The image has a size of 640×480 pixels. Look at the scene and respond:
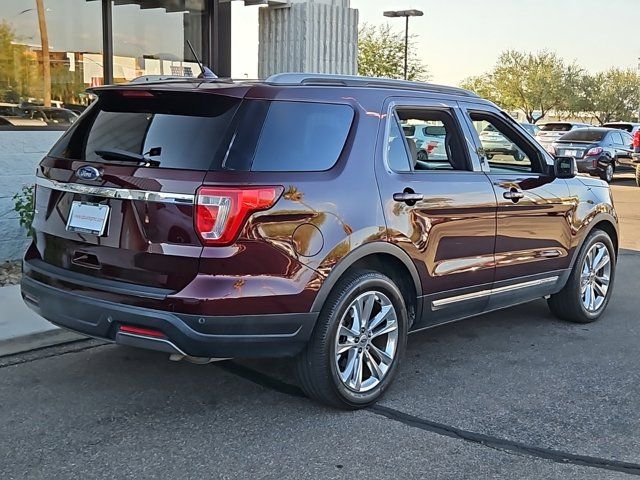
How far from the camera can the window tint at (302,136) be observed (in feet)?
12.8

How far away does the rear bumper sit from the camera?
3.71 meters

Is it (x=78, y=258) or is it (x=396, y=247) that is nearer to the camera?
(x=78, y=258)

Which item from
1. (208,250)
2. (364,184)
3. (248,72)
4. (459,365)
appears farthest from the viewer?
(248,72)

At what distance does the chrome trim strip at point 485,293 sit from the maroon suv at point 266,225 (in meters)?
0.02

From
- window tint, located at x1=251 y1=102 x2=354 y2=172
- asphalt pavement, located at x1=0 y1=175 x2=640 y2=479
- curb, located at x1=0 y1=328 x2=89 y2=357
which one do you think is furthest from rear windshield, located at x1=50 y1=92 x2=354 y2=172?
curb, located at x1=0 y1=328 x2=89 y2=357

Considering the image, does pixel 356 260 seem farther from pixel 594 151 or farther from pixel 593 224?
pixel 594 151

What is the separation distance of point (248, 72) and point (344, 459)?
8732 millimetres

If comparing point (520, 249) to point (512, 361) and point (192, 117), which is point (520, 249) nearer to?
point (512, 361)

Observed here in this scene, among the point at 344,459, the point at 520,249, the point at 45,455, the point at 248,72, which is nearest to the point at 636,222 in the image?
the point at 248,72

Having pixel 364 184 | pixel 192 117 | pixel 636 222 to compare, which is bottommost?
pixel 636 222

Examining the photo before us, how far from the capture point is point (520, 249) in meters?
5.48

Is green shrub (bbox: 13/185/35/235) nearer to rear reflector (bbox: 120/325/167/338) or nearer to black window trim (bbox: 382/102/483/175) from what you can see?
rear reflector (bbox: 120/325/167/338)

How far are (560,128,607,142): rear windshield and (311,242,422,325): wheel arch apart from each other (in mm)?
19019

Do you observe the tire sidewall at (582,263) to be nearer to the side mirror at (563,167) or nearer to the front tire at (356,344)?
the side mirror at (563,167)
